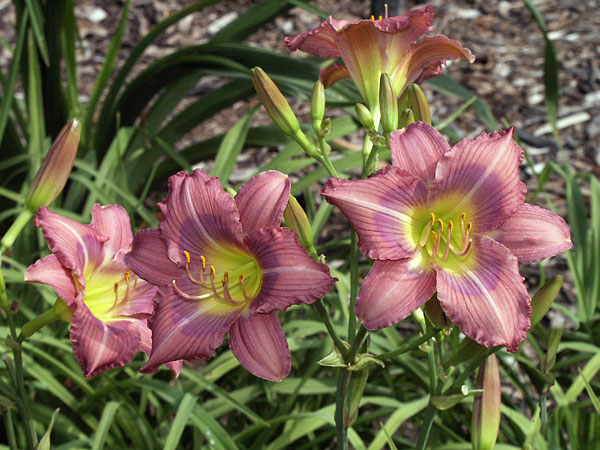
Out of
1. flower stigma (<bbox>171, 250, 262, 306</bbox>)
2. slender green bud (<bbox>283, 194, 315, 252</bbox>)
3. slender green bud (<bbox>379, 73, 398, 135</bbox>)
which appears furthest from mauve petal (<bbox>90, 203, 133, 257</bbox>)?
slender green bud (<bbox>379, 73, 398, 135</bbox>)

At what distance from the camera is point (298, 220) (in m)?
0.88

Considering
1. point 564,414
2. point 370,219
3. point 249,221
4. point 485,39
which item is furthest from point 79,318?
point 485,39

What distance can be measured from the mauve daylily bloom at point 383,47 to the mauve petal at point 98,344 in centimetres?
47

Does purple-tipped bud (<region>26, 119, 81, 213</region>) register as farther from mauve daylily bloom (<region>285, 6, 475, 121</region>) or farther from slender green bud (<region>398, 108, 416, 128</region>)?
slender green bud (<region>398, 108, 416, 128</region>)

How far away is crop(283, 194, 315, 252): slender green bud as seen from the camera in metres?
0.88

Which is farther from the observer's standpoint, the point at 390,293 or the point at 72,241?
the point at 72,241

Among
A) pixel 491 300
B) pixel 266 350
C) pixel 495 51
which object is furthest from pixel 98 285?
pixel 495 51

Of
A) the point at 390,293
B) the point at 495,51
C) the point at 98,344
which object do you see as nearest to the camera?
the point at 390,293

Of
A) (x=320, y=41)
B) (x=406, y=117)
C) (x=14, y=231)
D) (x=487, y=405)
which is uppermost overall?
(x=320, y=41)

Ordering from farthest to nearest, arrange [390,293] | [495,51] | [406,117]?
[495,51] → [406,117] → [390,293]

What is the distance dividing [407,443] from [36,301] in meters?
0.98

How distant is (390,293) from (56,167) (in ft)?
1.77

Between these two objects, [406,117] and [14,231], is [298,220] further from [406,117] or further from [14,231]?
[14,231]

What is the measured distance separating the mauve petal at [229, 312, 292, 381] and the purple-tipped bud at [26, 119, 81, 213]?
394 mm
